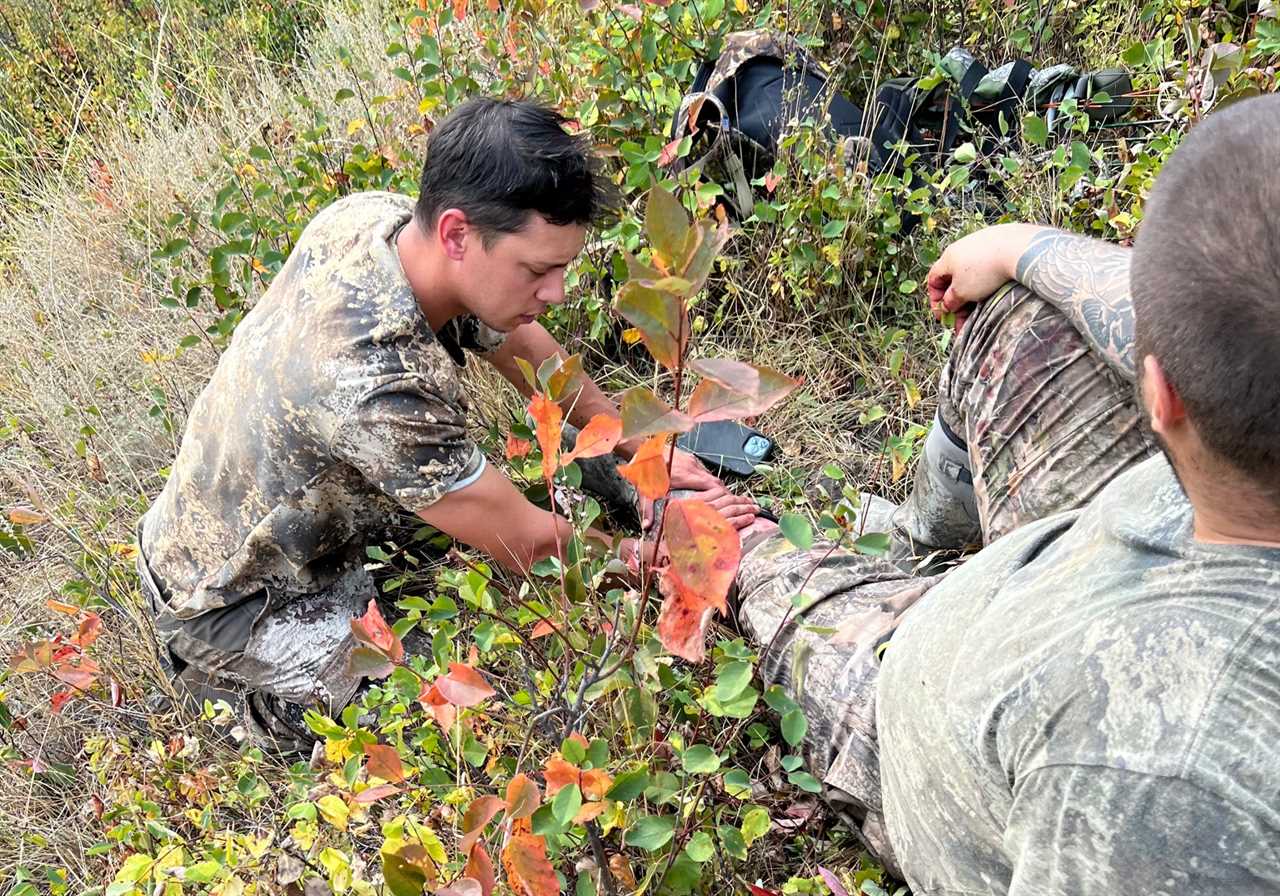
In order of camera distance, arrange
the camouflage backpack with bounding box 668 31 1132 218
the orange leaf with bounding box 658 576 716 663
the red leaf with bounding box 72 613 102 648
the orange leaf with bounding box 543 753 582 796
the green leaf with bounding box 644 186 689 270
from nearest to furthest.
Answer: the green leaf with bounding box 644 186 689 270 → the orange leaf with bounding box 658 576 716 663 → the orange leaf with bounding box 543 753 582 796 → the red leaf with bounding box 72 613 102 648 → the camouflage backpack with bounding box 668 31 1132 218

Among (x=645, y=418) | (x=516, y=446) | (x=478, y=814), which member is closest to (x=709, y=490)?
(x=516, y=446)

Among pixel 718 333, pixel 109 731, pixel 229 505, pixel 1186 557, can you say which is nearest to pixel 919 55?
pixel 718 333

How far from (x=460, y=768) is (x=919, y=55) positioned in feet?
9.16

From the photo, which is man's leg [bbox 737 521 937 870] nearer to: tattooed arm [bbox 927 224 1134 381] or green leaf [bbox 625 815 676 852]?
green leaf [bbox 625 815 676 852]

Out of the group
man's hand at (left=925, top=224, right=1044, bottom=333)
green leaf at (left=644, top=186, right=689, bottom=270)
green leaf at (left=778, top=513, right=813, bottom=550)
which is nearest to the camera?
green leaf at (left=644, top=186, right=689, bottom=270)

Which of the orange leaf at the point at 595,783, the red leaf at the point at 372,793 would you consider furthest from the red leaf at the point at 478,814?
the red leaf at the point at 372,793

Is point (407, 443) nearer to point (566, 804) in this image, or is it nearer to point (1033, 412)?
point (566, 804)

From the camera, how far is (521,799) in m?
1.34

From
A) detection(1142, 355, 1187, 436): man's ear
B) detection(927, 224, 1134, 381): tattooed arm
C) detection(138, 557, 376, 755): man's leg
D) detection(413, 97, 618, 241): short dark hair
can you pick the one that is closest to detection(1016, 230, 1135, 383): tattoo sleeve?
detection(927, 224, 1134, 381): tattooed arm

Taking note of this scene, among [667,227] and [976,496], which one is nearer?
[667,227]

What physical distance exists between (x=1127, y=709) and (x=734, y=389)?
0.46 meters

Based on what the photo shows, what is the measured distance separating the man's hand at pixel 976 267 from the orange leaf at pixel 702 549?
3.10 feet

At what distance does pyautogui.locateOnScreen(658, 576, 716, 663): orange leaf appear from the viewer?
1227 millimetres

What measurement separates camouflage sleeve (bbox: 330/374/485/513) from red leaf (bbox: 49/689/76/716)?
99cm
